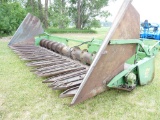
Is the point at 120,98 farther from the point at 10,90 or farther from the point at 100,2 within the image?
the point at 100,2

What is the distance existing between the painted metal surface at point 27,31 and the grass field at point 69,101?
283 cm

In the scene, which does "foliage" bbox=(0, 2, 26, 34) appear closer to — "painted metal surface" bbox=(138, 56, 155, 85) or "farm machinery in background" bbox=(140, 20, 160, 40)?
"farm machinery in background" bbox=(140, 20, 160, 40)

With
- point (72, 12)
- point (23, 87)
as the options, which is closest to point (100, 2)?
point (72, 12)

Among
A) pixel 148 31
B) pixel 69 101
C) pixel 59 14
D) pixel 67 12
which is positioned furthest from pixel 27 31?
pixel 67 12

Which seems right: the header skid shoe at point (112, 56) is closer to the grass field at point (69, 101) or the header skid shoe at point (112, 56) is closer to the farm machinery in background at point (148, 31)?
the grass field at point (69, 101)

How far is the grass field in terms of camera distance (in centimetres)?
203

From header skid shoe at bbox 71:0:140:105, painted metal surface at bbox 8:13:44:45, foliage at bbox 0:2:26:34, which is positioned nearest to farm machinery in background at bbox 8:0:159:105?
header skid shoe at bbox 71:0:140:105

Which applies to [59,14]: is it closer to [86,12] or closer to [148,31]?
[86,12]

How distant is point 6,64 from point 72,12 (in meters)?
15.0

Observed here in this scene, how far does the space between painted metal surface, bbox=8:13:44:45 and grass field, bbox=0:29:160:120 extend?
2.83m

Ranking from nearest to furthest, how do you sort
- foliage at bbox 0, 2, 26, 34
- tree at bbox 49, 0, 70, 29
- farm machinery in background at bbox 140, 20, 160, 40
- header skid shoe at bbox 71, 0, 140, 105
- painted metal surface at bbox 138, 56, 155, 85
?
header skid shoe at bbox 71, 0, 140, 105 → painted metal surface at bbox 138, 56, 155, 85 → farm machinery in background at bbox 140, 20, 160, 40 → foliage at bbox 0, 2, 26, 34 → tree at bbox 49, 0, 70, 29

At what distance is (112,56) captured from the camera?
2184 millimetres

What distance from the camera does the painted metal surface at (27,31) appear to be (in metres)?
5.53

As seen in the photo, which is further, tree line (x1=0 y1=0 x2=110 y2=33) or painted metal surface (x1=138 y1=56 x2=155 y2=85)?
tree line (x1=0 y1=0 x2=110 y2=33)
